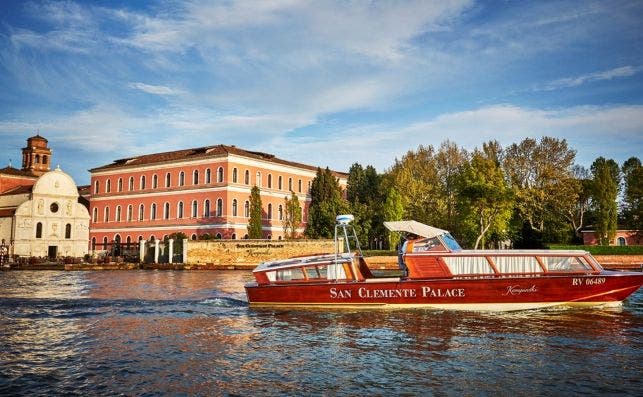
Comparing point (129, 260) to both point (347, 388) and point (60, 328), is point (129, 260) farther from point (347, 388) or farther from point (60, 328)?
point (347, 388)

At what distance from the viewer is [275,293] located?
18031mm

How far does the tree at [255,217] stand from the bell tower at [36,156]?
124 ft

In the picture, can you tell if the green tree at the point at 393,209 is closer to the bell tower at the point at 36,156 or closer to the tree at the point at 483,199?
the tree at the point at 483,199

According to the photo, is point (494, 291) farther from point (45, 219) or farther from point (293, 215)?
point (45, 219)

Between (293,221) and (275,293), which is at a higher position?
(293,221)

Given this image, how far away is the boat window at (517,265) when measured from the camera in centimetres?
1709

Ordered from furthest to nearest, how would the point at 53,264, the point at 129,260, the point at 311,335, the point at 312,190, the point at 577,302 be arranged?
1. the point at 312,190
2. the point at 129,260
3. the point at 53,264
4. the point at 577,302
5. the point at 311,335

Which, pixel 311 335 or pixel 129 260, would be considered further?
pixel 129 260

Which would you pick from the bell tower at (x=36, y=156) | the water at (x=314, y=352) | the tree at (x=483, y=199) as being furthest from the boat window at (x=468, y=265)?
the bell tower at (x=36, y=156)

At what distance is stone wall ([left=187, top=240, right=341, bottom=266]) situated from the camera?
49188mm

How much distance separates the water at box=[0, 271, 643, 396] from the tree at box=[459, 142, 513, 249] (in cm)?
2651

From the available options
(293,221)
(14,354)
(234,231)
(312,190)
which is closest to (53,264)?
(234,231)

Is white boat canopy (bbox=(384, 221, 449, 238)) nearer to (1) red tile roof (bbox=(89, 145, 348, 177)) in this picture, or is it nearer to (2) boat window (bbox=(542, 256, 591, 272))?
(2) boat window (bbox=(542, 256, 591, 272))

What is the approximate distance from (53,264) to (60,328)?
130 feet
